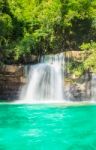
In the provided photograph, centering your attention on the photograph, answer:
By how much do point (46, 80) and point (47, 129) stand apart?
1093 centimetres

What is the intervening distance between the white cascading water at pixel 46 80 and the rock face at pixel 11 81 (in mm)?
550

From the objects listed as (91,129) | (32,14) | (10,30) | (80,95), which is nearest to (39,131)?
(91,129)

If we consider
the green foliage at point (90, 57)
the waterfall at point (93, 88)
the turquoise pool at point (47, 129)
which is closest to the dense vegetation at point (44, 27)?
the green foliage at point (90, 57)

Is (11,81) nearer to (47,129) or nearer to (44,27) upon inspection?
(44,27)

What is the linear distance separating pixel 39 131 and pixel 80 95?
10537mm

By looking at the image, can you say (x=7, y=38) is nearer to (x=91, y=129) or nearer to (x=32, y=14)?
(x=32, y=14)

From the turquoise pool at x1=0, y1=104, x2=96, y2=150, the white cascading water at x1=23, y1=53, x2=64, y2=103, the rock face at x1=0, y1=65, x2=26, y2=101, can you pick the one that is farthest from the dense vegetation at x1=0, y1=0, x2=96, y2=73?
the turquoise pool at x1=0, y1=104, x2=96, y2=150

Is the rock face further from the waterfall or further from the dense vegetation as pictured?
the waterfall

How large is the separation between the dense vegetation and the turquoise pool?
A: 7553mm

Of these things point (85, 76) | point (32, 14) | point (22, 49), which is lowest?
point (85, 76)

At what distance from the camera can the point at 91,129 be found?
1052 centimetres

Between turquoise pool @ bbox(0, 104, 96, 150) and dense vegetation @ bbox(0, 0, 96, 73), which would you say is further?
dense vegetation @ bbox(0, 0, 96, 73)

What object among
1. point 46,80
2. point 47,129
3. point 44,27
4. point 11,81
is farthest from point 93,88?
point 47,129

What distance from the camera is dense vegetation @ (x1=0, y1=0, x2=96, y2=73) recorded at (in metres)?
21.9
